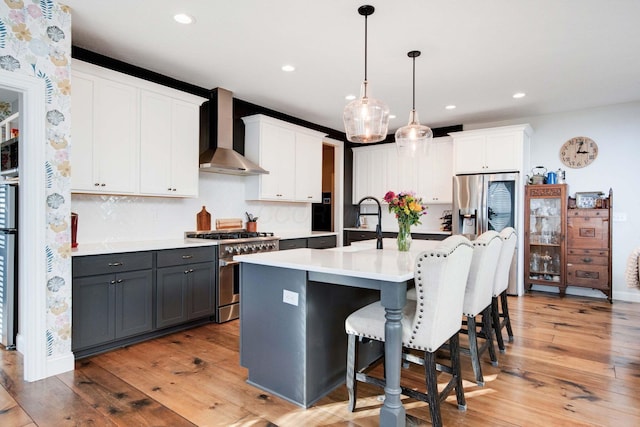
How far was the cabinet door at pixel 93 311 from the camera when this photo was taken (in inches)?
113

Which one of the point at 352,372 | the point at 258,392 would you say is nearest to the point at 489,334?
the point at 352,372

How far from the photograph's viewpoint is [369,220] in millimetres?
7105

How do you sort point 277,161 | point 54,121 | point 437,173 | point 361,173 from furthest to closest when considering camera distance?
point 361,173
point 437,173
point 277,161
point 54,121

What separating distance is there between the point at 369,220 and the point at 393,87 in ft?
10.5

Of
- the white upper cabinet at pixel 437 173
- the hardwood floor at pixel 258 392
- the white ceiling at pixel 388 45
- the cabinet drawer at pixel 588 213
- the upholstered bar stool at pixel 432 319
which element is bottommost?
the hardwood floor at pixel 258 392

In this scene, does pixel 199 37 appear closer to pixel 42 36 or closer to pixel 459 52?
pixel 42 36

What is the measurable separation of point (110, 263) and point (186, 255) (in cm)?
72

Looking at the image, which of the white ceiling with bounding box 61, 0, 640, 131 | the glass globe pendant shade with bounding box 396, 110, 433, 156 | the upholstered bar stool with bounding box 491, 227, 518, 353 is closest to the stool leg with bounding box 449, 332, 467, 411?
the upholstered bar stool with bounding box 491, 227, 518, 353

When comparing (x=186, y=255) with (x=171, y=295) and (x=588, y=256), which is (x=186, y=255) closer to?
(x=171, y=295)

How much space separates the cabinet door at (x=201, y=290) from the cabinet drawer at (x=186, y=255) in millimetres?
62

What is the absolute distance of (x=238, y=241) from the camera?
13.4ft

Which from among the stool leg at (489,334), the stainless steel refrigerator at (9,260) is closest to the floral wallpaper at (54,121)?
the stainless steel refrigerator at (9,260)

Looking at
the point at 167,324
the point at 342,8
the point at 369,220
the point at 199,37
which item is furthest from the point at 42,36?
the point at 369,220

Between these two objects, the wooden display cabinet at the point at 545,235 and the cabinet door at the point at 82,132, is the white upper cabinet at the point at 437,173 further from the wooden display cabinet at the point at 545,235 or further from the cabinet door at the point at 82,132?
the cabinet door at the point at 82,132
